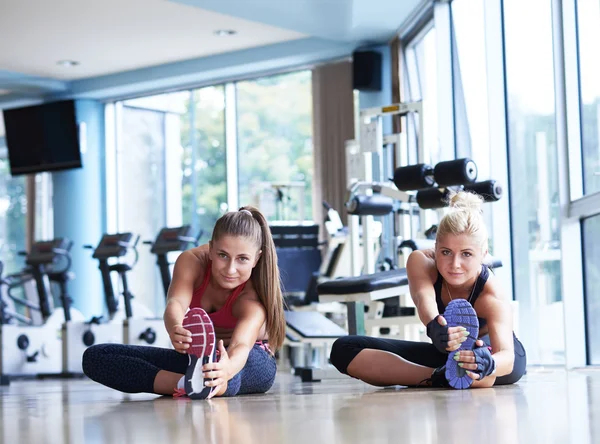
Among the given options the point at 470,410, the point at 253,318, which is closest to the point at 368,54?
the point at 253,318

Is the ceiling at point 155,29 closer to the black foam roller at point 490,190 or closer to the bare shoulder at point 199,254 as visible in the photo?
the black foam roller at point 490,190

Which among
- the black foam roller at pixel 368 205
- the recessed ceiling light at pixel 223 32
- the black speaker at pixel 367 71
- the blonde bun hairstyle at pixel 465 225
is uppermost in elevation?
the recessed ceiling light at pixel 223 32

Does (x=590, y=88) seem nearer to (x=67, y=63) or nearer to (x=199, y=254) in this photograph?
(x=199, y=254)

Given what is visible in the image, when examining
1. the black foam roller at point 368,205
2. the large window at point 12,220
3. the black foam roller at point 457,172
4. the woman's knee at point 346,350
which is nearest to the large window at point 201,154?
the large window at point 12,220

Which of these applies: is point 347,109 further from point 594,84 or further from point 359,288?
point 359,288

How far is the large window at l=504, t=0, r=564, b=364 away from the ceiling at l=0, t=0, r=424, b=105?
1.27 m

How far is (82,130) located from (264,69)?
2.20m

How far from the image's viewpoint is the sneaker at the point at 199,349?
2.34m

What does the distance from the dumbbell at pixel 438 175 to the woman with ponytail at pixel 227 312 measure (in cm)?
177

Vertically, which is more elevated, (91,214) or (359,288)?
(91,214)

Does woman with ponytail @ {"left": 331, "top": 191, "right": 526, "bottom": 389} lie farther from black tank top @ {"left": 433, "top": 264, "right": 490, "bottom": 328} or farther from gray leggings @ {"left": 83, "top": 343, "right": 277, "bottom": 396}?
gray leggings @ {"left": 83, "top": 343, "right": 277, "bottom": 396}

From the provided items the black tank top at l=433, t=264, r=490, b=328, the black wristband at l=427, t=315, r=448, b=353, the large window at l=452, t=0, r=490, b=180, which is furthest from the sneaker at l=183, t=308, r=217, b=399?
the large window at l=452, t=0, r=490, b=180

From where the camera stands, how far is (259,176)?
9023 mm

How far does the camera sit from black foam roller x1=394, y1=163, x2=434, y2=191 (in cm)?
465
